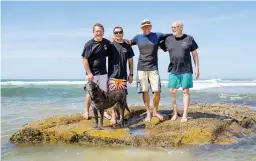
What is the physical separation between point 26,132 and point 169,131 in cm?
356

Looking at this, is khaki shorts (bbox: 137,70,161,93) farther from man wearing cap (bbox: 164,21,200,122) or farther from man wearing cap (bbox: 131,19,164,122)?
man wearing cap (bbox: 164,21,200,122)

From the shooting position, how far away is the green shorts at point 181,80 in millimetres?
7801

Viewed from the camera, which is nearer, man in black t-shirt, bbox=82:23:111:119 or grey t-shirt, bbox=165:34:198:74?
man in black t-shirt, bbox=82:23:111:119

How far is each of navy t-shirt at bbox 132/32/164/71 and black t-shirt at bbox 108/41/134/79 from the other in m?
0.33

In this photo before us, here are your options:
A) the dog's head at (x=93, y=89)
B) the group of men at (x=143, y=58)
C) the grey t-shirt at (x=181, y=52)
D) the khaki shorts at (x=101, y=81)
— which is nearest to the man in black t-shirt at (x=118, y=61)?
the group of men at (x=143, y=58)

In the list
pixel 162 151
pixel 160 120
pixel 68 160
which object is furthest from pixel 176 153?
pixel 68 160

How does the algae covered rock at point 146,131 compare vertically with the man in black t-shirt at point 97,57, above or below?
below

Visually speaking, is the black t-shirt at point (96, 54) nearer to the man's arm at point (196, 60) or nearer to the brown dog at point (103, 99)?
the brown dog at point (103, 99)

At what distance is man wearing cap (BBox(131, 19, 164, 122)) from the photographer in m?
7.88

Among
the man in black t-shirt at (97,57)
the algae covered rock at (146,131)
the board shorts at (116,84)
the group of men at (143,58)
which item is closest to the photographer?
the algae covered rock at (146,131)

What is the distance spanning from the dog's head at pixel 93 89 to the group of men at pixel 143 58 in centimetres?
54

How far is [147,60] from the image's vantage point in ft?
26.0

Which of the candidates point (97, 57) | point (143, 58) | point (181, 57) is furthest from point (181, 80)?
point (97, 57)

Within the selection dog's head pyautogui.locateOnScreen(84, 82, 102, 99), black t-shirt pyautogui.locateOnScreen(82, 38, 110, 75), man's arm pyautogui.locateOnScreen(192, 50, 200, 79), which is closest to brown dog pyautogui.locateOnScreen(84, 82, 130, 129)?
dog's head pyautogui.locateOnScreen(84, 82, 102, 99)
